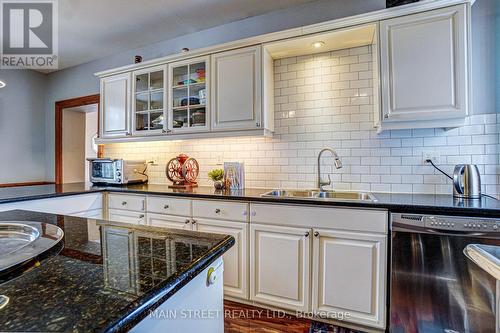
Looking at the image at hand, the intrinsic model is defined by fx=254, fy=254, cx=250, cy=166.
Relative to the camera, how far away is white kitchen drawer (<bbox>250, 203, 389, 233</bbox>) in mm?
1601

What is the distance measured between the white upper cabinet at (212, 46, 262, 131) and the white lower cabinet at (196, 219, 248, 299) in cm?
86

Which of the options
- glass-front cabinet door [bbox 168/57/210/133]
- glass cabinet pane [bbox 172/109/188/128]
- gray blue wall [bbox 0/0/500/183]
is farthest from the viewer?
glass cabinet pane [bbox 172/109/188/128]

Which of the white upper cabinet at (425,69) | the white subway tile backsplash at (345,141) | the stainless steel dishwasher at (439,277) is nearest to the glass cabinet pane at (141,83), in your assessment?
the white subway tile backsplash at (345,141)

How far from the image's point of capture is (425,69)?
5.67ft

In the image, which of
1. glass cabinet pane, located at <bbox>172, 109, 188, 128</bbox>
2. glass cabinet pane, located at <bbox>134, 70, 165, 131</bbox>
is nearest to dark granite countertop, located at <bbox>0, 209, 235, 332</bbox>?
glass cabinet pane, located at <bbox>172, 109, 188, 128</bbox>

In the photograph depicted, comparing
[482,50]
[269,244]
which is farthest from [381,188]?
[482,50]

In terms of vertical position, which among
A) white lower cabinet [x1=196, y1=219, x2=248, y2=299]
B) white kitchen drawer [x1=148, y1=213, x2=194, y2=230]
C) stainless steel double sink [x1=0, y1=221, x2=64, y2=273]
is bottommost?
white lower cabinet [x1=196, y1=219, x2=248, y2=299]

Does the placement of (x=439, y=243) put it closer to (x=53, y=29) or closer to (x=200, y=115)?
(x=200, y=115)

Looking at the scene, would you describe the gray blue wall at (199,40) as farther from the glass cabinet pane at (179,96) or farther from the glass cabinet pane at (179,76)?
the glass cabinet pane at (179,96)

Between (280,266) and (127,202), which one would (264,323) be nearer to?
(280,266)

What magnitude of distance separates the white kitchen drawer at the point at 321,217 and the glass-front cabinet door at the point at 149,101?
1.47 m

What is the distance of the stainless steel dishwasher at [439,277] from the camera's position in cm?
135

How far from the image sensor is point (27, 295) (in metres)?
0.50

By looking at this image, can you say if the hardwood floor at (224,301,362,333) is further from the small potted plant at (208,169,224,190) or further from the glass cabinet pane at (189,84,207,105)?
the glass cabinet pane at (189,84,207,105)
